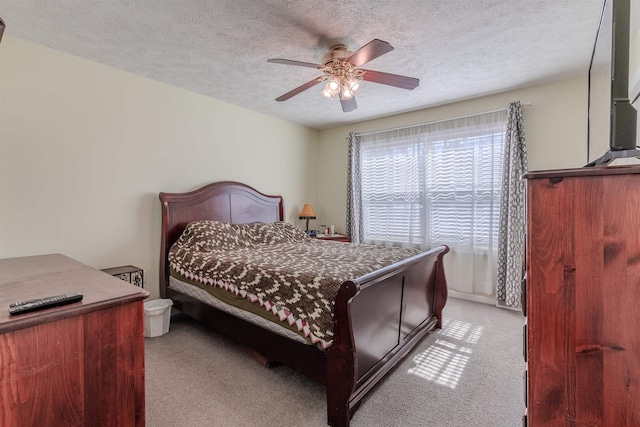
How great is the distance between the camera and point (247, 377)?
2.10 meters

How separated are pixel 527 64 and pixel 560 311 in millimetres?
2897

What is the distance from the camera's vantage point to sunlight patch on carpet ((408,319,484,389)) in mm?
2133

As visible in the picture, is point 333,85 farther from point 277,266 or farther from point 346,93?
point 277,266

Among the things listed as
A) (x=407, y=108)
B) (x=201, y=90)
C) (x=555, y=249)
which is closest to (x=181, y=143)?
(x=201, y=90)

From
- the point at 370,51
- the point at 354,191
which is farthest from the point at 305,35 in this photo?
the point at 354,191

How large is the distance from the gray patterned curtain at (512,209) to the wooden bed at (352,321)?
1099 millimetres

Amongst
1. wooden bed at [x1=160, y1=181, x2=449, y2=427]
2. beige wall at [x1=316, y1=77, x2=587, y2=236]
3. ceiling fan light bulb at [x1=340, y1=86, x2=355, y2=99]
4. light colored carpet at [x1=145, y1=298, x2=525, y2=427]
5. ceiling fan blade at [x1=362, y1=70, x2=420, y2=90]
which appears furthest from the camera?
beige wall at [x1=316, y1=77, x2=587, y2=236]

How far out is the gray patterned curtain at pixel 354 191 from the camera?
184 inches

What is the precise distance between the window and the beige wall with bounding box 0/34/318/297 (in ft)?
7.40

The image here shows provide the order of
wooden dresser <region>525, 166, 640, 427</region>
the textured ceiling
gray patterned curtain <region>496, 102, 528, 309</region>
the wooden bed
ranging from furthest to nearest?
gray patterned curtain <region>496, 102, 528, 309</region>, the textured ceiling, the wooden bed, wooden dresser <region>525, 166, 640, 427</region>

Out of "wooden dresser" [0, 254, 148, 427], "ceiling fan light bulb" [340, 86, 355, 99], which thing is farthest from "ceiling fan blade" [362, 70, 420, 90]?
"wooden dresser" [0, 254, 148, 427]

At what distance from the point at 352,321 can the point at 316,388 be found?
695mm

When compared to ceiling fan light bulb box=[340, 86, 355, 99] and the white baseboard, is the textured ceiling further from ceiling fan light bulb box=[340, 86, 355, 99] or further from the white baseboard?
the white baseboard

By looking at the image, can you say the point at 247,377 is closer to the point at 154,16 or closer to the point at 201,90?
the point at 154,16
